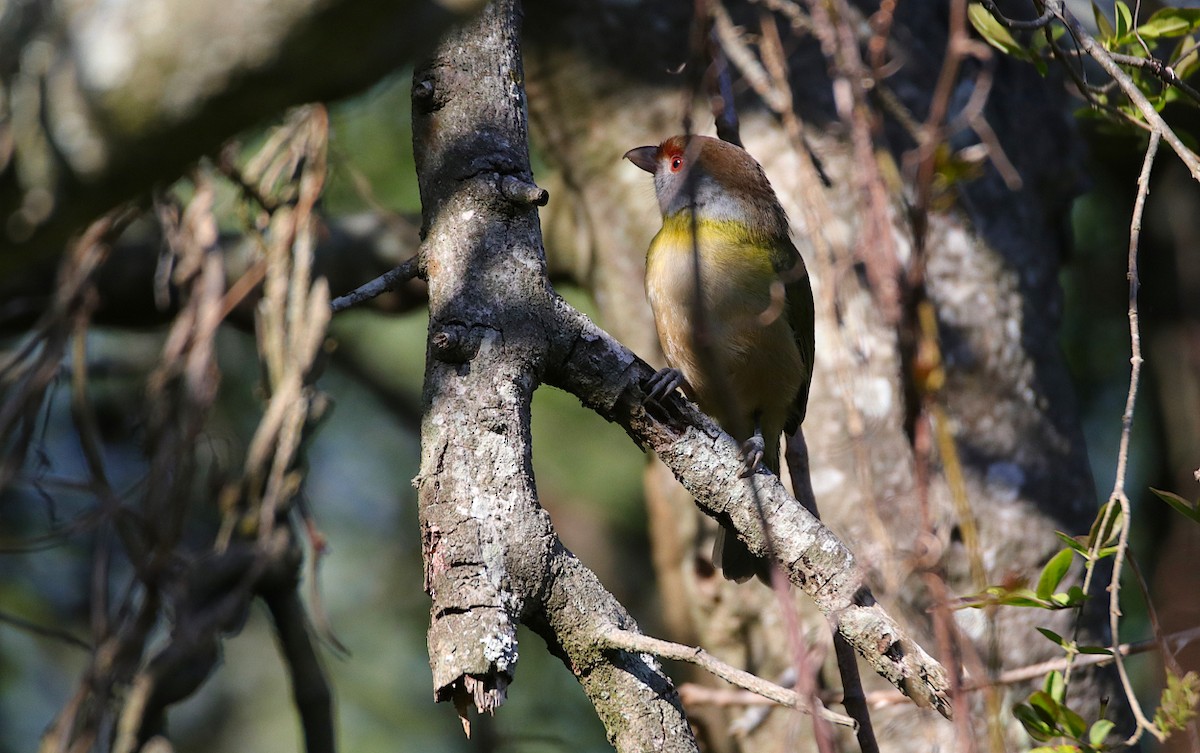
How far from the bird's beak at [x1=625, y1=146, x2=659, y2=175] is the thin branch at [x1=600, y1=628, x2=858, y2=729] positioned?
2.43m

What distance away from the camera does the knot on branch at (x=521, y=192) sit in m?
2.04

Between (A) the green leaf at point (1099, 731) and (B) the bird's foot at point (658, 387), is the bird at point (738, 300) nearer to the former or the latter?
(B) the bird's foot at point (658, 387)

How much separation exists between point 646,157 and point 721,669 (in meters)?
2.57

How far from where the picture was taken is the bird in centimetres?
320

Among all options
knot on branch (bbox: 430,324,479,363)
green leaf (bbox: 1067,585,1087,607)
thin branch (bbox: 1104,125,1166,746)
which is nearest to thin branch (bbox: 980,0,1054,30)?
thin branch (bbox: 1104,125,1166,746)

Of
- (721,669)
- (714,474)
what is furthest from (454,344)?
(721,669)

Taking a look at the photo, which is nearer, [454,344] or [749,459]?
[454,344]

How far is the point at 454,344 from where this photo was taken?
1.88 metres

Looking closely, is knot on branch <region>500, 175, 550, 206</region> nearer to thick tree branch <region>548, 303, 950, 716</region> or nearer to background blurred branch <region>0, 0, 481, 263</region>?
thick tree branch <region>548, 303, 950, 716</region>

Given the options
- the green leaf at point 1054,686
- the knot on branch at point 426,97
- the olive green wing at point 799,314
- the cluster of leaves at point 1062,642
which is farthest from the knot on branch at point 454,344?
the olive green wing at point 799,314

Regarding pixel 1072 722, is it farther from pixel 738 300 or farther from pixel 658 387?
pixel 738 300

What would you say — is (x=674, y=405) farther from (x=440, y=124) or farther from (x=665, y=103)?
(x=665, y=103)

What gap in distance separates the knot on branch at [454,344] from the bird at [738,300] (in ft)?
4.09

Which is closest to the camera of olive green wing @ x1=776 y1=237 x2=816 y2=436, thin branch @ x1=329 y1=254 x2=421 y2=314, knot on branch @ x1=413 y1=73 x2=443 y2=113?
thin branch @ x1=329 y1=254 x2=421 y2=314
